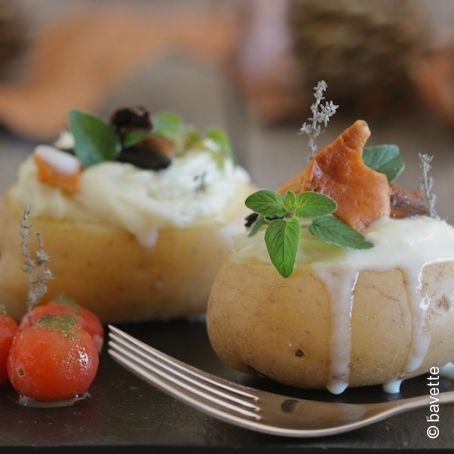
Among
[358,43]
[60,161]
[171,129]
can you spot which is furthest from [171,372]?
[358,43]

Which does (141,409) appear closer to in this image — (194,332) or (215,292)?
(215,292)

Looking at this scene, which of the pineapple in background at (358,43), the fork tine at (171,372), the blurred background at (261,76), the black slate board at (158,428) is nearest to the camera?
the black slate board at (158,428)

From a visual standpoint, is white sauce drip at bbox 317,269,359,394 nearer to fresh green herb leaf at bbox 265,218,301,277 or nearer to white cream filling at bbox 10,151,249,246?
fresh green herb leaf at bbox 265,218,301,277

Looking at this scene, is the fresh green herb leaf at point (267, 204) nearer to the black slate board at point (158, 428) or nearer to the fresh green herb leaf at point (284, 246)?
the fresh green herb leaf at point (284, 246)

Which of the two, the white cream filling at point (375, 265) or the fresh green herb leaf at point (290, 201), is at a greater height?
the fresh green herb leaf at point (290, 201)

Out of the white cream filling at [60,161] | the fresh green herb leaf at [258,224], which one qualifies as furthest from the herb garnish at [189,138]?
the fresh green herb leaf at [258,224]

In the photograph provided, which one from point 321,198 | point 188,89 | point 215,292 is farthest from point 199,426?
point 188,89
